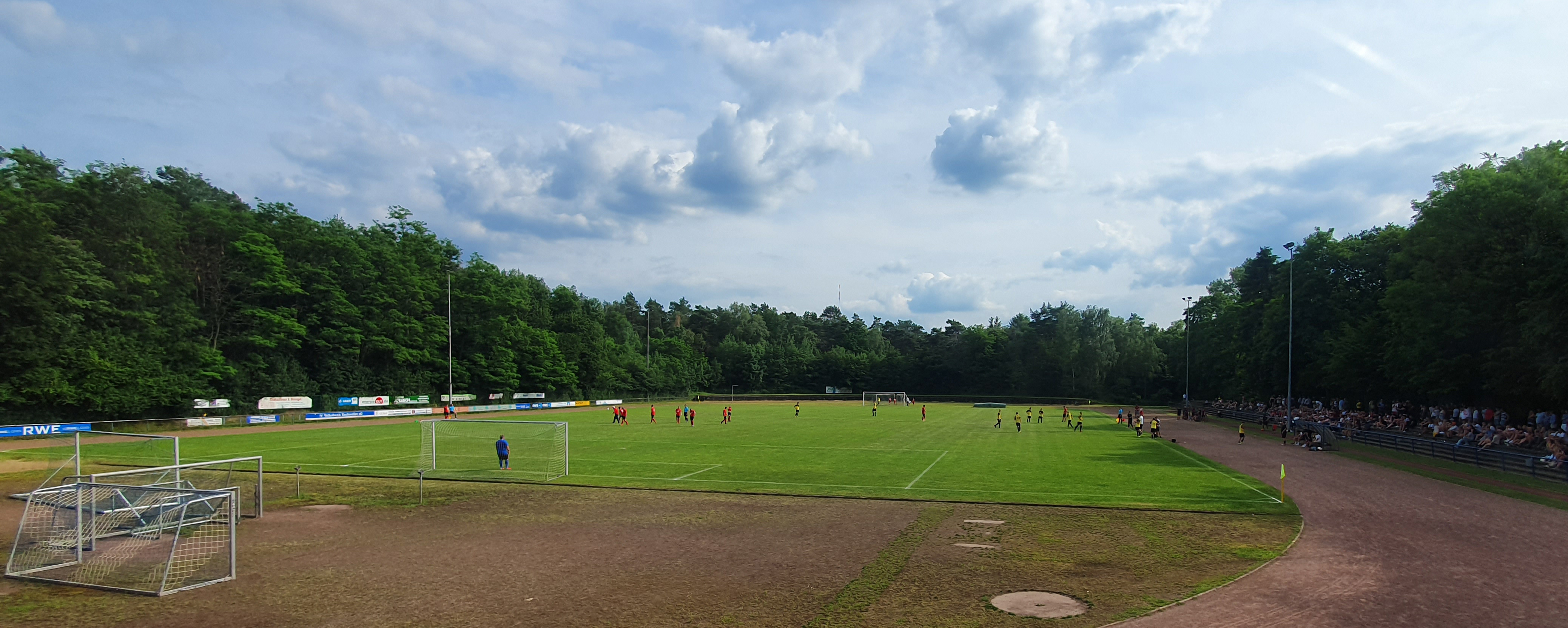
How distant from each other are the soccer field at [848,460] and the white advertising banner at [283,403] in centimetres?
1187

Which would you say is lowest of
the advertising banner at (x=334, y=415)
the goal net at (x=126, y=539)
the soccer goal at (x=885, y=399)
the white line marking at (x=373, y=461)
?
the soccer goal at (x=885, y=399)

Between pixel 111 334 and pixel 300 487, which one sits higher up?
pixel 111 334

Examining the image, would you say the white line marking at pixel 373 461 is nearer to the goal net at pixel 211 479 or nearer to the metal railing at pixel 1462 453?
the goal net at pixel 211 479

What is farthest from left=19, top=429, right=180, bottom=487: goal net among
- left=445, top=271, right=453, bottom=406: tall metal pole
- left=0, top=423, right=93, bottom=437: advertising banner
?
left=445, top=271, right=453, bottom=406: tall metal pole

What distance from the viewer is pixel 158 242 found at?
197ft

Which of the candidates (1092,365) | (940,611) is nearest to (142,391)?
(940,611)

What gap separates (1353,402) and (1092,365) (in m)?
54.3

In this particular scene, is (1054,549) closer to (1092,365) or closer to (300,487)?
(300,487)

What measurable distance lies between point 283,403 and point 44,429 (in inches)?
716

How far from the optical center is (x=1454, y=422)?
39.1 m

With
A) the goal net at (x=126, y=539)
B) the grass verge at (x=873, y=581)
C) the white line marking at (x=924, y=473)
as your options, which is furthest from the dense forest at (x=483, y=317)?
the goal net at (x=126, y=539)

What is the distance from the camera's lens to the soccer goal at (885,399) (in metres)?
103

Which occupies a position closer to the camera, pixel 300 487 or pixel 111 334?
pixel 300 487

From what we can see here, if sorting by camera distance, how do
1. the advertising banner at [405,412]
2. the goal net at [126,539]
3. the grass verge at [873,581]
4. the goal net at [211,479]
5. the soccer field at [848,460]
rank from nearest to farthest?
1. the grass verge at [873,581]
2. the goal net at [126,539]
3. the goal net at [211,479]
4. the soccer field at [848,460]
5. the advertising banner at [405,412]
